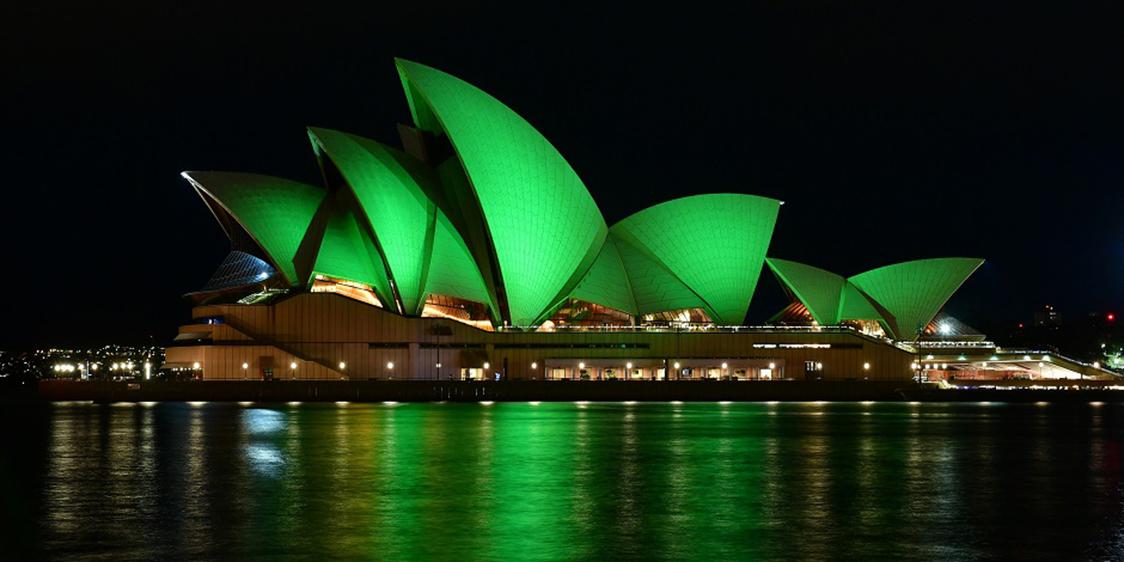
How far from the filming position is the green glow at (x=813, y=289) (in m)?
81.2

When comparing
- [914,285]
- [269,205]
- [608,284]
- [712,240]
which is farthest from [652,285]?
[269,205]

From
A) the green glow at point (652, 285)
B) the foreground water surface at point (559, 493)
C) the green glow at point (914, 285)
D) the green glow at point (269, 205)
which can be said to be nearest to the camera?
the foreground water surface at point (559, 493)

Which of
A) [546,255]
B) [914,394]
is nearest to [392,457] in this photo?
[546,255]

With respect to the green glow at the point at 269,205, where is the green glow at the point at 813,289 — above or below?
below

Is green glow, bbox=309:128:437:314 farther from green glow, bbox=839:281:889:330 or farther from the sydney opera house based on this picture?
green glow, bbox=839:281:889:330

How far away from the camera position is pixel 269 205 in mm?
68688

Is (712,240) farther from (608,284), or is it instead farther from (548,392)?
(548,392)

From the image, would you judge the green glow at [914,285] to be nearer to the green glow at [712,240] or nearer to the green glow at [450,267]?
the green glow at [712,240]

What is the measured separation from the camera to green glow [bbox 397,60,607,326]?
203 feet

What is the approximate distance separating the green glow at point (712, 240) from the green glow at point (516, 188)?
5279 millimetres

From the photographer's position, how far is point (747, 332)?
76.8 metres

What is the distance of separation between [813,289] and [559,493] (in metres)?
62.2

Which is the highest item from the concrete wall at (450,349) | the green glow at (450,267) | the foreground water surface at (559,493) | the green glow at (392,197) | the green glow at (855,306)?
the green glow at (392,197)

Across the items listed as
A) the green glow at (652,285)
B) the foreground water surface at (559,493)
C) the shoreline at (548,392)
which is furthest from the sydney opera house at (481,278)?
the foreground water surface at (559,493)
